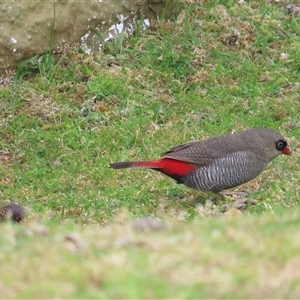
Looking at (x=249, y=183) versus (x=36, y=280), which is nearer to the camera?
(x=36, y=280)

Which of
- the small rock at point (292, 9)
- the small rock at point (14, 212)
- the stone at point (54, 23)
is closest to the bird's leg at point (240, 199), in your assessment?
the small rock at point (14, 212)

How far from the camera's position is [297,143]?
26.9 ft

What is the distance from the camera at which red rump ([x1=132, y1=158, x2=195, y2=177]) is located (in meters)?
7.09

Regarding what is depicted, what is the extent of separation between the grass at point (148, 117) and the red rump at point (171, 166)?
302 mm

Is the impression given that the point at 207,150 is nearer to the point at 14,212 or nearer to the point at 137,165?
the point at 137,165

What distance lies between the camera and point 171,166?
23.4 feet

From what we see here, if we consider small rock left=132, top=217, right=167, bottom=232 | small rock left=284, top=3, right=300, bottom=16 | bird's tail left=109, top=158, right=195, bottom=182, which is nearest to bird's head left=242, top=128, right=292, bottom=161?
bird's tail left=109, top=158, right=195, bottom=182

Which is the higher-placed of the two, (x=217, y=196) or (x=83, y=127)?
(x=83, y=127)

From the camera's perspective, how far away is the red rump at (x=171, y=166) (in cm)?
709

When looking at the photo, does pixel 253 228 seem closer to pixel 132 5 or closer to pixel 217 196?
pixel 217 196

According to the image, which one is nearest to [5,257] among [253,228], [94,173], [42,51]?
[253,228]

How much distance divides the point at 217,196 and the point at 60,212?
4.27ft

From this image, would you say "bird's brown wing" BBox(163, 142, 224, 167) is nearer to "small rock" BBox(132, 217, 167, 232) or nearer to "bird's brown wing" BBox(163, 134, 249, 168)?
"bird's brown wing" BBox(163, 134, 249, 168)

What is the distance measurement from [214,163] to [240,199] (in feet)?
1.24
